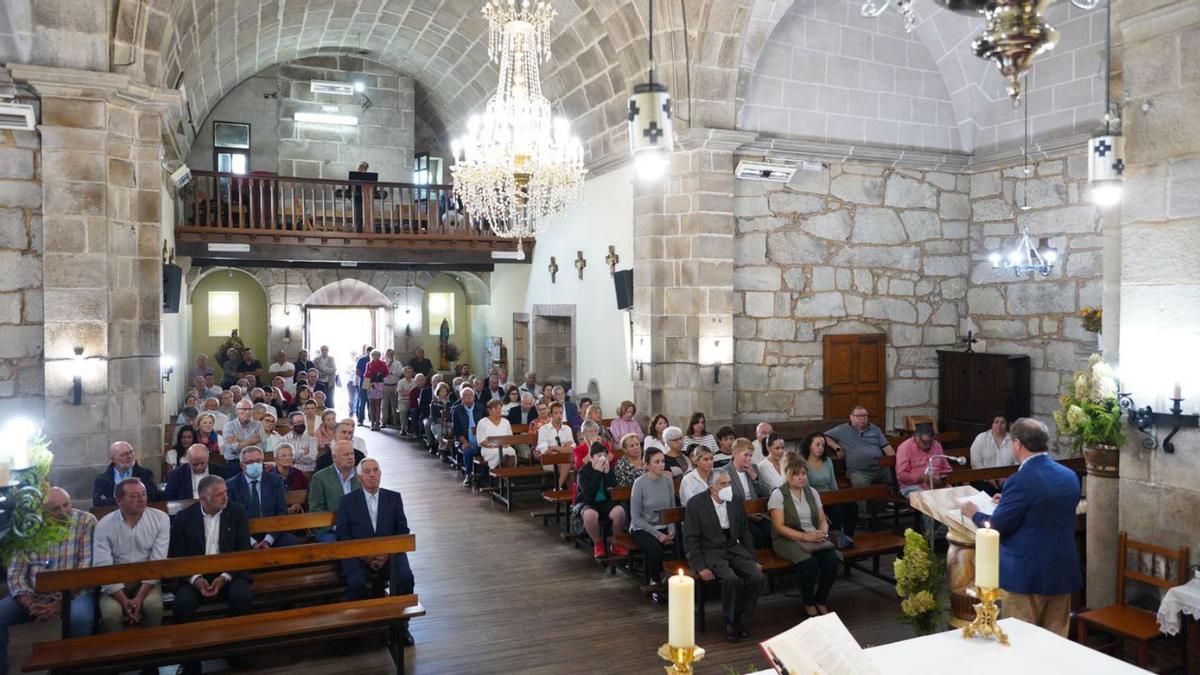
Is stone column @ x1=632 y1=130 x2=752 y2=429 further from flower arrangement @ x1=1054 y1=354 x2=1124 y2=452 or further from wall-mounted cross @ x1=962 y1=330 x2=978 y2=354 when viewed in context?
flower arrangement @ x1=1054 y1=354 x2=1124 y2=452

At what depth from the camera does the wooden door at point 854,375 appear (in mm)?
9734

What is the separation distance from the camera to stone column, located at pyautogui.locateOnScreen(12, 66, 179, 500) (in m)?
6.59

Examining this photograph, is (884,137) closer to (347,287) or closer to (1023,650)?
(1023,650)

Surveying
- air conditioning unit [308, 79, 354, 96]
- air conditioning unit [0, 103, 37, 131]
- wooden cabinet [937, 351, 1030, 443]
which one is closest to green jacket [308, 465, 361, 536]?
air conditioning unit [0, 103, 37, 131]

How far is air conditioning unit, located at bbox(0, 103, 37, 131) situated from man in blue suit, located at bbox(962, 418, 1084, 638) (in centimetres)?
705

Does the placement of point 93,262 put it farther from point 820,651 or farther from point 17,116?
point 820,651

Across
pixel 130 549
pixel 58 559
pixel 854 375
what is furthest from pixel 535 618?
pixel 854 375

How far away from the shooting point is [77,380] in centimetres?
670

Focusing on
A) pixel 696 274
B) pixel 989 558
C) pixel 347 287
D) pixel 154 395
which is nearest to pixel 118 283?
pixel 154 395

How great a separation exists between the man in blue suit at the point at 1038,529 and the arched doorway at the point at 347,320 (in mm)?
15296

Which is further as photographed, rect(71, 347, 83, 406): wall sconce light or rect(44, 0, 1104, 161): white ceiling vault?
rect(44, 0, 1104, 161): white ceiling vault

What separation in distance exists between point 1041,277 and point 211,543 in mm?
8730

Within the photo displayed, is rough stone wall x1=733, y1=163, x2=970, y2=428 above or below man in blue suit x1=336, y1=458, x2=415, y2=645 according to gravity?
above

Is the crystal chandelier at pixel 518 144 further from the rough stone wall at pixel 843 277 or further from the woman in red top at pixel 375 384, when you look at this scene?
the woman in red top at pixel 375 384
